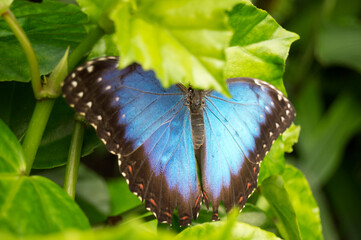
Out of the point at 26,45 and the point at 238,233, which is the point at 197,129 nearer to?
the point at 238,233

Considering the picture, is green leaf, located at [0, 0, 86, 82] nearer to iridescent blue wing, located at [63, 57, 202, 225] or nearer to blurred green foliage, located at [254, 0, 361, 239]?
iridescent blue wing, located at [63, 57, 202, 225]

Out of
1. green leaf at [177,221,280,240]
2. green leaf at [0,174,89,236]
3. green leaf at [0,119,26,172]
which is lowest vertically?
green leaf at [177,221,280,240]

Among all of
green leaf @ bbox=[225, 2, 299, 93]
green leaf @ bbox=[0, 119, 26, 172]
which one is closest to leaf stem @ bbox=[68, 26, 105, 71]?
green leaf @ bbox=[0, 119, 26, 172]

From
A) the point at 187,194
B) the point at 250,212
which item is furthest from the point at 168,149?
the point at 250,212

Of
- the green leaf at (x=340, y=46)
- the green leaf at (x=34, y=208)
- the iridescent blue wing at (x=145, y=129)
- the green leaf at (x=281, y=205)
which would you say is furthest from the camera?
the green leaf at (x=340, y=46)

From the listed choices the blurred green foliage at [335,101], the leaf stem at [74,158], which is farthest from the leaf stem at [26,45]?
the blurred green foliage at [335,101]

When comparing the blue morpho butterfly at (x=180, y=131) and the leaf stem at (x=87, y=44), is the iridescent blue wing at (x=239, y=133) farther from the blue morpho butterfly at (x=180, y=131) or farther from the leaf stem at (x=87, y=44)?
the leaf stem at (x=87, y=44)

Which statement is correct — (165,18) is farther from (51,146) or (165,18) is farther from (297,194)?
(297,194)
